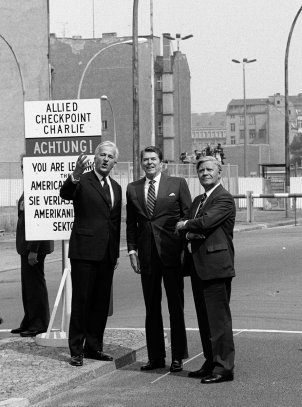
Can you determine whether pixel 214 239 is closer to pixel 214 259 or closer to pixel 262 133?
pixel 214 259

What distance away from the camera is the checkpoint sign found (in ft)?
34.9

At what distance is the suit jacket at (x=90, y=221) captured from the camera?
9.53 m

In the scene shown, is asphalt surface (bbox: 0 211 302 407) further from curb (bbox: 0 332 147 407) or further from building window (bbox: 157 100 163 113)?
building window (bbox: 157 100 163 113)

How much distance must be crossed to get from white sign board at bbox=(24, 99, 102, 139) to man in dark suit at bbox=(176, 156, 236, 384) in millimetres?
1973

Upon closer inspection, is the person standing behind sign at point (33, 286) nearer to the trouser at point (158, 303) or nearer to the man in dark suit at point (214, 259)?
the trouser at point (158, 303)

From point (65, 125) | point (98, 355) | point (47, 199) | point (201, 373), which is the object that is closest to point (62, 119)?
point (65, 125)

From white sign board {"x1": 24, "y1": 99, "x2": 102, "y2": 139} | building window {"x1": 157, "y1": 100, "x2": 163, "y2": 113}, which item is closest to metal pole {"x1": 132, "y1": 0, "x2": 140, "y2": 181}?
white sign board {"x1": 24, "y1": 99, "x2": 102, "y2": 139}

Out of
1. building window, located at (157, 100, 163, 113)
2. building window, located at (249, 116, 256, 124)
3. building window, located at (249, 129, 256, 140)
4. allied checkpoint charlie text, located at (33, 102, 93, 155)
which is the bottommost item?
allied checkpoint charlie text, located at (33, 102, 93, 155)

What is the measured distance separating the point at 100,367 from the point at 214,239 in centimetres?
159

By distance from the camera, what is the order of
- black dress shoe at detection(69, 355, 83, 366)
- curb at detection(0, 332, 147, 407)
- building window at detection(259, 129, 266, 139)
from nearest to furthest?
curb at detection(0, 332, 147, 407), black dress shoe at detection(69, 355, 83, 366), building window at detection(259, 129, 266, 139)

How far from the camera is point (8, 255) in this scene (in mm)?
26281

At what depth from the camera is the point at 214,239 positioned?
8.92 metres

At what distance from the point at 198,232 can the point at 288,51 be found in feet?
125

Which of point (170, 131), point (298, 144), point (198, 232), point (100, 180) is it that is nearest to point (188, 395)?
point (198, 232)
